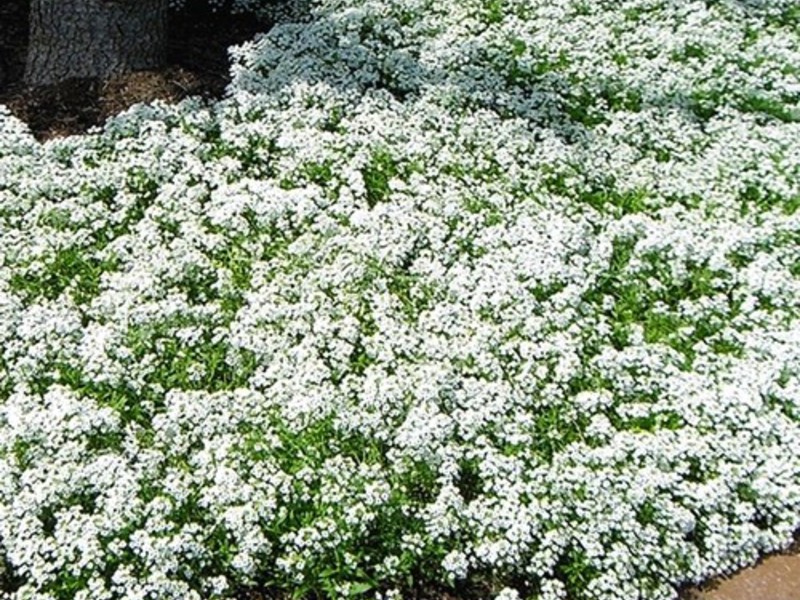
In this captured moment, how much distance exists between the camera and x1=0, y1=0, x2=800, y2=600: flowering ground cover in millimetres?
5266

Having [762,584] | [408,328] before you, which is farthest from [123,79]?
[762,584]

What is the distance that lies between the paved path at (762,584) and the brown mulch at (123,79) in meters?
5.10

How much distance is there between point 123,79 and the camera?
8578mm

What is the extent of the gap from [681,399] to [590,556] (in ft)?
3.96

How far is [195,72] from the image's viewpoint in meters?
8.98

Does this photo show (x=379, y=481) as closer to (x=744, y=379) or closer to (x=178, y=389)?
(x=178, y=389)

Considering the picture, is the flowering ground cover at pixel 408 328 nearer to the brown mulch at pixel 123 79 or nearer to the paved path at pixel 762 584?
the paved path at pixel 762 584

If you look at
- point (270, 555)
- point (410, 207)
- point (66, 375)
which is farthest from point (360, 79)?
point (270, 555)

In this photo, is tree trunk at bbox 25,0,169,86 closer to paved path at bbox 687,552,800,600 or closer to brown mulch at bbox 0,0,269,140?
brown mulch at bbox 0,0,269,140

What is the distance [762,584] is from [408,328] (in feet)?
7.16

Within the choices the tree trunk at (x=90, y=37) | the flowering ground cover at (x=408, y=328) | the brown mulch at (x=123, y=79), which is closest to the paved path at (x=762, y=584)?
the flowering ground cover at (x=408, y=328)

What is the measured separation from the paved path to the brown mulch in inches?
201

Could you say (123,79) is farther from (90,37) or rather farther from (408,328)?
(408,328)

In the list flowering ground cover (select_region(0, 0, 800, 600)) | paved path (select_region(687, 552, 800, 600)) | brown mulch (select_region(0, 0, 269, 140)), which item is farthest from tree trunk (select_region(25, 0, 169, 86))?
paved path (select_region(687, 552, 800, 600))
